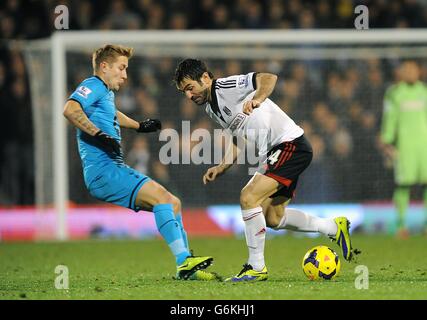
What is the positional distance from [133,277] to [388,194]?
24.5ft

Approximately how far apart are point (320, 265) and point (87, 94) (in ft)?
7.61

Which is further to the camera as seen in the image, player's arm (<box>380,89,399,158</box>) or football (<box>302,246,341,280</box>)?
player's arm (<box>380,89,399,158</box>)

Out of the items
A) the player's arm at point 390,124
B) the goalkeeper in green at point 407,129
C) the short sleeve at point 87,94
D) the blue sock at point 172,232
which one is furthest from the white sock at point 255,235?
the player's arm at point 390,124

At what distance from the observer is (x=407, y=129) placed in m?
14.1

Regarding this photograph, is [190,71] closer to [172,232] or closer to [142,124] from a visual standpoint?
[142,124]

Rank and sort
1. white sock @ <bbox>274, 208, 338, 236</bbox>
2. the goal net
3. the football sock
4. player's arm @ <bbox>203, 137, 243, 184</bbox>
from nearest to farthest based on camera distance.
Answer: player's arm @ <bbox>203, 137, 243, 184</bbox>
white sock @ <bbox>274, 208, 338, 236</bbox>
the football sock
the goal net

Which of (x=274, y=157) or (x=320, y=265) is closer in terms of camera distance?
(x=320, y=265)

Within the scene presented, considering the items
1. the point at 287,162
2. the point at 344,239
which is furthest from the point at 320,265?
the point at 287,162

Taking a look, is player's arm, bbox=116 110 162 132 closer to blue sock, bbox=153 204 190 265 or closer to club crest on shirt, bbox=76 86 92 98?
club crest on shirt, bbox=76 86 92 98

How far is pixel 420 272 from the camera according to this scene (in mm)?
8516

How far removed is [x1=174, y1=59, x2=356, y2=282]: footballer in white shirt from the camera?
784 cm

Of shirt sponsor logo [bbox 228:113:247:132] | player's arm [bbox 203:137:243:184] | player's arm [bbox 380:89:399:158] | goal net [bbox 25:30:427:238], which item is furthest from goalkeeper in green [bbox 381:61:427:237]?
shirt sponsor logo [bbox 228:113:247:132]

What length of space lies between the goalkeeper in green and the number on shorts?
6052mm
